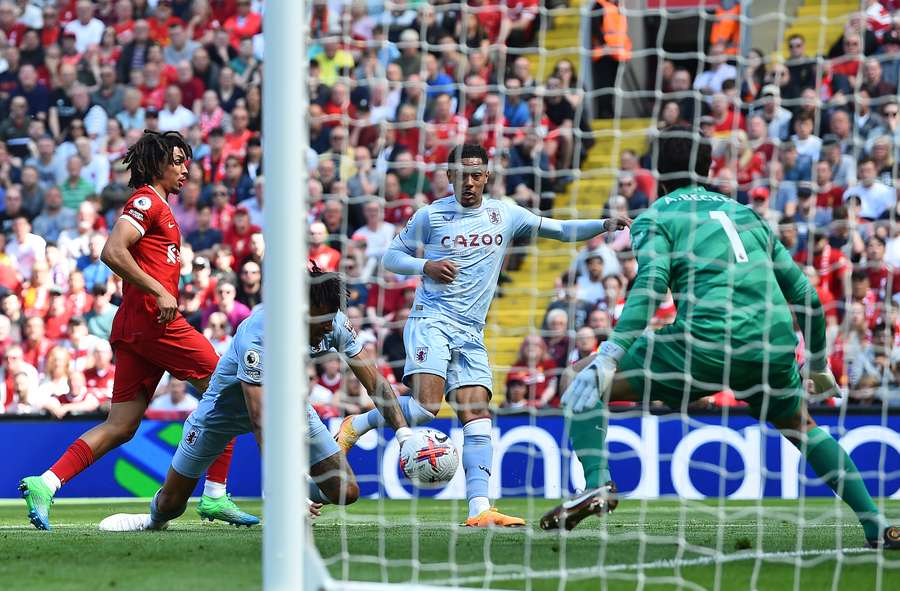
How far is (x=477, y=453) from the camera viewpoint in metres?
7.59

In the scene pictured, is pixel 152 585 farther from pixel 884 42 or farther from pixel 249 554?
pixel 884 42

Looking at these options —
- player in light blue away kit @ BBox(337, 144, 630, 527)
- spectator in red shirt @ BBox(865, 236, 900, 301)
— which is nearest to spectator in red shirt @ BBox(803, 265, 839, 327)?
spectator in red shirt @ BBox(865, 236, 900, 301)

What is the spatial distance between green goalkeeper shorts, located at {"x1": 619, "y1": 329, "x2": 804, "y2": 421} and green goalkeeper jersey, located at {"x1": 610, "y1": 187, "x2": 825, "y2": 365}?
5cm

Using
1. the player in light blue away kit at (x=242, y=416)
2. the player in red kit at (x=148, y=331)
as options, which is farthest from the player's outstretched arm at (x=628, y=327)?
the player in red kit at (x=148, y=331)

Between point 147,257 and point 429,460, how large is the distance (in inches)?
80.3

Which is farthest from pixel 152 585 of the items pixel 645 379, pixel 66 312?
pixel 66 312

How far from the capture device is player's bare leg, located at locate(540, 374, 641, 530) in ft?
19.3

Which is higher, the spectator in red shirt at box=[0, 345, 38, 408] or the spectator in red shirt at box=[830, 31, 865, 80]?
the spectator in red shirt at box=[830, 31, 865, 80]

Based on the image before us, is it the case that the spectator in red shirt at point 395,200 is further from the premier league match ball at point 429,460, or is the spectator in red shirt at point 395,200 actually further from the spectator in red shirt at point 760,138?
the premier league match ball at point 429,460

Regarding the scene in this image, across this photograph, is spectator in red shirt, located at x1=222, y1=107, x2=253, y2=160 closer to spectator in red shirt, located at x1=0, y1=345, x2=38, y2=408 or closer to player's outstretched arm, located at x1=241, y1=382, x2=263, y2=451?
spectator in red shirt, located at x1=0, y1=345, x2=38, y2=408

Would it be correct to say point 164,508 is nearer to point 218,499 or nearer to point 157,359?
point 218,499

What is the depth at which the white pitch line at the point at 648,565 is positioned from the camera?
5.31 meters

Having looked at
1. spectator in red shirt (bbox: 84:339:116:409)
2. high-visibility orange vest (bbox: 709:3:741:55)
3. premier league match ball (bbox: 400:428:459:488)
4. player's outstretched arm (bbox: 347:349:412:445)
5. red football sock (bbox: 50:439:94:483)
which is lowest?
spectator in red shirt (bbox: 84:339:116:409)

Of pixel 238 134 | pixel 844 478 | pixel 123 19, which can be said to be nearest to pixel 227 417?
pixel 844 478
